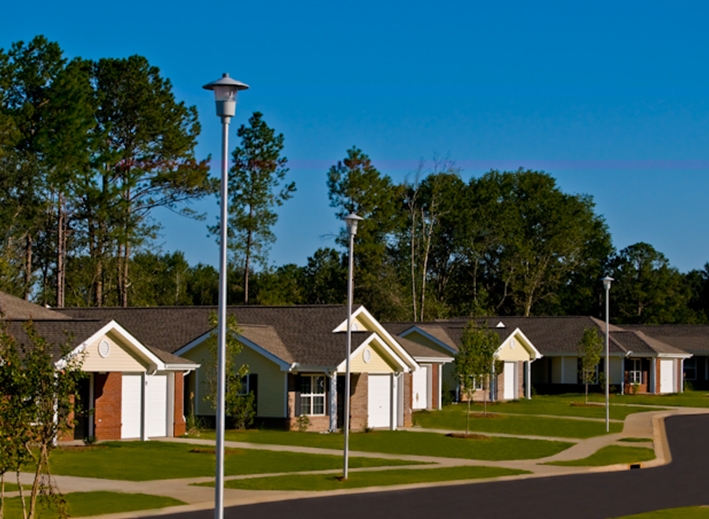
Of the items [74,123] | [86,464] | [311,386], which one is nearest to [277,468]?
[86,464]

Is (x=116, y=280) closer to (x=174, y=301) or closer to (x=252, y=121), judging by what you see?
(x=252, y=121)

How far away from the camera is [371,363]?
151 ft

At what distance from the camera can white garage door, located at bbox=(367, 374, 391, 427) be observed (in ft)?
153

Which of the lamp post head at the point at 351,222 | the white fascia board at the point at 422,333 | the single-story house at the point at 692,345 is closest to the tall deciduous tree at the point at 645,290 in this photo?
the single-story house at the point at 692,345

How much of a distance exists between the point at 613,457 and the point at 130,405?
16.5 m

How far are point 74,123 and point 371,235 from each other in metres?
34.2

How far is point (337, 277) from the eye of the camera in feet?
302

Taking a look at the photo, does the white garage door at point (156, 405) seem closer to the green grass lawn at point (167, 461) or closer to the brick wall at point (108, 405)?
the brick wall at point (108, 405)

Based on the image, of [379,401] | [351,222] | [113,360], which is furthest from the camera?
[379,401]

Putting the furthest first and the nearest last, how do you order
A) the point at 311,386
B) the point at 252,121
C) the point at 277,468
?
the point at 252,121 → the point at 311,386 → the point at 277,468

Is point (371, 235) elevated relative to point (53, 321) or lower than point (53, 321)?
elevated

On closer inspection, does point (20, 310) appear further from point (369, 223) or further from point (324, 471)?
point (369, 223)

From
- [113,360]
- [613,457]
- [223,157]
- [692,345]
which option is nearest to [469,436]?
[613,457]

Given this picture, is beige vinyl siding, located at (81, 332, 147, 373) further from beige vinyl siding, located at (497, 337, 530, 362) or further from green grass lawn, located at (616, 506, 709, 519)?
A: beige vinyl siding, located at (497, 337, 530, 362)
